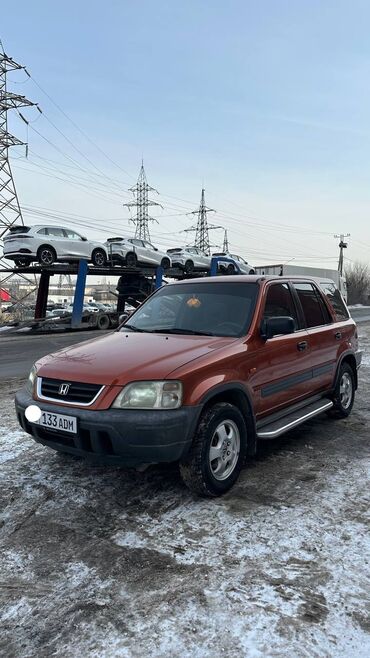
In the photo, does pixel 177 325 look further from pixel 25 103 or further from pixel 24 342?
pixel 25 103

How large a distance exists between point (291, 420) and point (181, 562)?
1.94 m

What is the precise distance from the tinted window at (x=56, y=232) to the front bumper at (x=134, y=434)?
15353 millimetres

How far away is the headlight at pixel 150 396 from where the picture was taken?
3.28 m

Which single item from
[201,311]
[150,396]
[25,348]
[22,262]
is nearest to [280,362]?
[201,311]

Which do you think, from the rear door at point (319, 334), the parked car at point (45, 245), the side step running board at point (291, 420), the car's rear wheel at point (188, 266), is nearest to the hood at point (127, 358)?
the side step running board at point (291, 420)

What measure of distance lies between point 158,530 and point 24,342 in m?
14.2

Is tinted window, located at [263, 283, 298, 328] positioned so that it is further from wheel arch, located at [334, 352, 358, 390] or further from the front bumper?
the front bumper

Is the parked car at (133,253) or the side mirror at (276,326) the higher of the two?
the parked car at (133,253)

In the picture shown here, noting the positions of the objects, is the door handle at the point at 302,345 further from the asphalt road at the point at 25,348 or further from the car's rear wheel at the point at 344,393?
the asphalt road at the point at 25,348

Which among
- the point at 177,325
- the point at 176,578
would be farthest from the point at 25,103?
the point at 176,578

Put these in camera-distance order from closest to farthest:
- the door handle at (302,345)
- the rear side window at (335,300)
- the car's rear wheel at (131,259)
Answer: the door handle at (302,345), the rear side window at (335,300), the car's rear wheel at (131,259)

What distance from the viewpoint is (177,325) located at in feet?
14.5

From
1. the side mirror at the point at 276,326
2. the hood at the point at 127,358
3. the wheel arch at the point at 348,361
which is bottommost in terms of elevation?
the wheel arch at the point at 348,361

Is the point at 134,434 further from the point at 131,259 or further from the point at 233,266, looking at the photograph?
the point at 233,266
